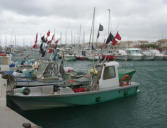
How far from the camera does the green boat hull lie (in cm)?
1108

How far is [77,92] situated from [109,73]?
110 inches

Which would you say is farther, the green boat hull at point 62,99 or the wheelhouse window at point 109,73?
the wheelhouse window at point 109,73

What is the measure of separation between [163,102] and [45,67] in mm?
9119

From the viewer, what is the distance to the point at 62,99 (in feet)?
38.4

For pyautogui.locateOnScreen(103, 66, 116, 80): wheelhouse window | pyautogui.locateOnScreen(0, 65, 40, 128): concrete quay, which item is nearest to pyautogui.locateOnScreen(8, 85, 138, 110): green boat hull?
pyautogui.locateOnScreen(103, 66, 116, 80): wheelhouse window

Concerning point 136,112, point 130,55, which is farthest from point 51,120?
point 130,55

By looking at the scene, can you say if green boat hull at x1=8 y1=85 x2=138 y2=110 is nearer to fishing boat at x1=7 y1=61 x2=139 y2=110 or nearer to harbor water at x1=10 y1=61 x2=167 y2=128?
fishing boat at x1=7 y1=61 x2=139 y2=110

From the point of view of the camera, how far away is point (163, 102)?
50.3 ft

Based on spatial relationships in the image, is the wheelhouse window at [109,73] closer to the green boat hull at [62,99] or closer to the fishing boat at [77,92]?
the fishing boat at [77,92]

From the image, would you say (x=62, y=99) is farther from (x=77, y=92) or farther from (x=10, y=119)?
(x=10, y=119)

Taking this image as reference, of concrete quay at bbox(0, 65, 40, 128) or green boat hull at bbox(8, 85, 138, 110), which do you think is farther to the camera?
green boat hull at bbox(8, 85, 138, 110)

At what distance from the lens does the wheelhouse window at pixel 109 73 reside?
13.5 m

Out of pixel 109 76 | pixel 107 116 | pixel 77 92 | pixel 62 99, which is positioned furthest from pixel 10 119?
pixel 109 76

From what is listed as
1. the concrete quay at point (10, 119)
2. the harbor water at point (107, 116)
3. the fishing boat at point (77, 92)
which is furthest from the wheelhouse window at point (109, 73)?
the concrete quay at point (10, 119)
